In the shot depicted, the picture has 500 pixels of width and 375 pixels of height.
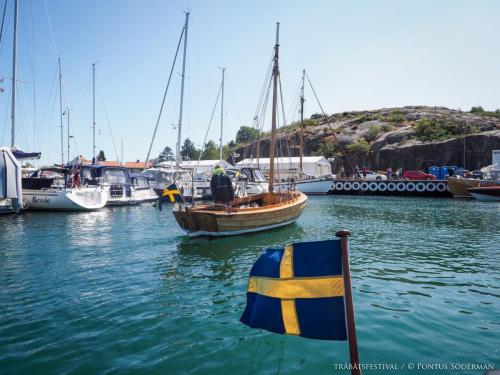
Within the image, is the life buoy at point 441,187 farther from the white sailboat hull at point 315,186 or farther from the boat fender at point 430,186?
the white sailboat hull at point 315,186

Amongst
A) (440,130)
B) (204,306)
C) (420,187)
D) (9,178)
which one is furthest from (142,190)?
(440,130)

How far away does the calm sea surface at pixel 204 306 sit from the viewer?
5066 millimetres

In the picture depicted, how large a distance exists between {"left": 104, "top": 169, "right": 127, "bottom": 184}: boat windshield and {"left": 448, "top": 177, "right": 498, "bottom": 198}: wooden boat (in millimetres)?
31187

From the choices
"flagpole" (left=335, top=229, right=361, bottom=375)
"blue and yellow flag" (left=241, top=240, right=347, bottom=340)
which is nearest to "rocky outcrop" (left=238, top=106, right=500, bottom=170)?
"blue and yellow flag" (left=241, top=240, right=347, bottom=340)

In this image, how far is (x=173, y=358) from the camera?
5070 mm

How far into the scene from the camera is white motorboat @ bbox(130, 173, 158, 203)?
31844 millimetres

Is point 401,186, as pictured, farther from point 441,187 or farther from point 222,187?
point 222,187

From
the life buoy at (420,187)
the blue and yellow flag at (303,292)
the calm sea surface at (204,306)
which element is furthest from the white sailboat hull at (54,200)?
the life buoy at (420,187)

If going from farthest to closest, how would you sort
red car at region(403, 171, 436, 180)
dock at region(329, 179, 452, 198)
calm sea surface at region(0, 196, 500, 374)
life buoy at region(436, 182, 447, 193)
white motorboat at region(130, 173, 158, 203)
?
red car at region(403, 171, 436, 180) < dock at region(329, 179, 452, 198) < life buoy at region(436, 182, 447, 193) < white motorboat at region(130, 173, 158, 203) < calm sea surface at region(0, 196, 500, 374)

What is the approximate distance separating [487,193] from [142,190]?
31.4 metres

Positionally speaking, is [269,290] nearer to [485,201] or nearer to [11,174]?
[11,174]

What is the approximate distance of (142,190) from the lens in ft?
111

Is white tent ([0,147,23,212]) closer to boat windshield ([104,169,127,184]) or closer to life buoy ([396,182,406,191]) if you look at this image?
boat windshield ([104,169,127,184])

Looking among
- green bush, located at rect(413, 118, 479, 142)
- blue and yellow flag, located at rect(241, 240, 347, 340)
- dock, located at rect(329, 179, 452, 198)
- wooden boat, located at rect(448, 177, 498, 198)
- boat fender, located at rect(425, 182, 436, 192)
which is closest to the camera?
blue and yellow flag, located at rect(241, 240, 347, 340)
